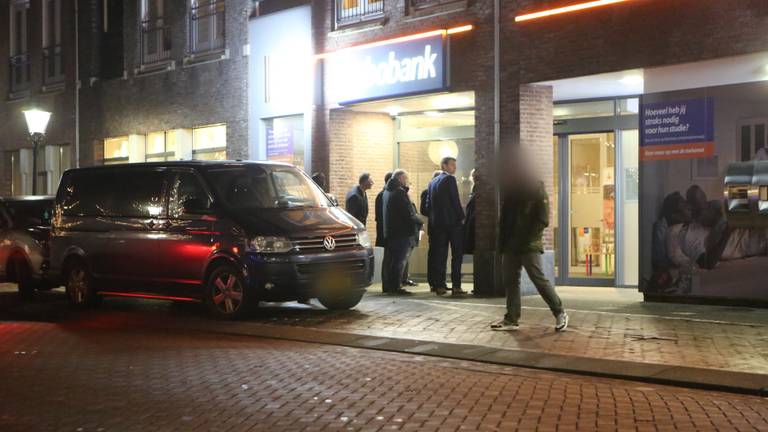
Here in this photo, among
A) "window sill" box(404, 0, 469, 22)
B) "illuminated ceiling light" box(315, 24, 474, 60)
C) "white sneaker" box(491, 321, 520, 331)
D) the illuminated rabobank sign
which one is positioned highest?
"window sill" box(404, 0, 469, 22)

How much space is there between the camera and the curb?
8.55 meters

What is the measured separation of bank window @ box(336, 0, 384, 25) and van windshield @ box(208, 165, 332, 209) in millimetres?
4961

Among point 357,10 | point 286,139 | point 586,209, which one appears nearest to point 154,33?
point 286,139

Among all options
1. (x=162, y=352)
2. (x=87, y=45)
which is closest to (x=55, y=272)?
(x=162, y=352)

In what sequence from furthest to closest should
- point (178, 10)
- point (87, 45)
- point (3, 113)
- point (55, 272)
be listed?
1. point (3, 113)
2. point (87, 45)
3. point (178, 10)
4. point (55, 272)

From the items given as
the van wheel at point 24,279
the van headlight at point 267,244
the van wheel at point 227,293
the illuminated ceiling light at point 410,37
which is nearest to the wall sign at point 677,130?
the illuminated ceiling light at point 410,37

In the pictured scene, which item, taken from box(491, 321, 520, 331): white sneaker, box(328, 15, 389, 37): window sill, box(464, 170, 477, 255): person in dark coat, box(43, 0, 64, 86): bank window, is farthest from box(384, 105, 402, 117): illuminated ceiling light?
box(43, 0, 64, 86): bank window

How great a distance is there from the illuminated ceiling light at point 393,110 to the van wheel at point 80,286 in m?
6.50

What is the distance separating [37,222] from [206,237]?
5.17 m

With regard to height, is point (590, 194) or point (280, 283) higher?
point (590, 194)

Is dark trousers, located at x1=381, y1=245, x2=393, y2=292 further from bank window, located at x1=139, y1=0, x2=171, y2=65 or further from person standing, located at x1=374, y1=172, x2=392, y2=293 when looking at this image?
bank window, located at x1=139, y1=0, x2=171, y2=65

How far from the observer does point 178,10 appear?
76.1ft

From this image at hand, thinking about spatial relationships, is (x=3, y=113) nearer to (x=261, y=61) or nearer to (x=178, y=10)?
(x=178, y=10)

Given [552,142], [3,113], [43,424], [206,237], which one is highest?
[3,113]
